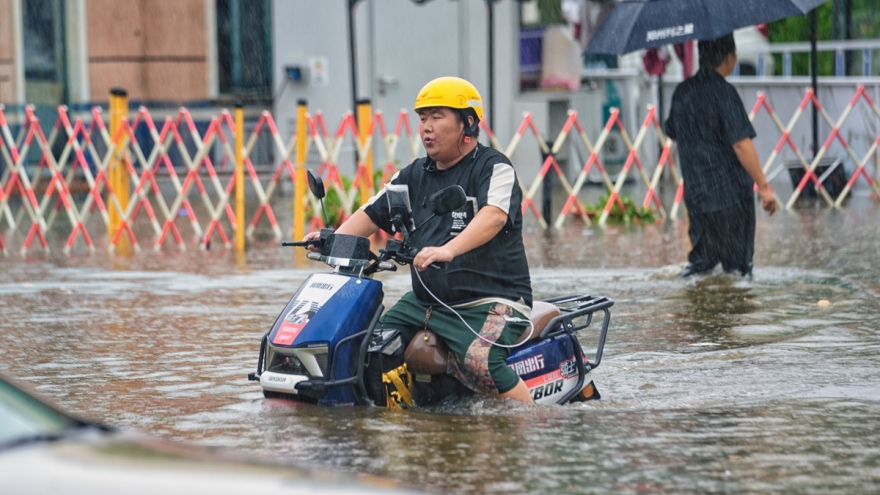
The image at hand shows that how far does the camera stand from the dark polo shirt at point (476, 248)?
19.8ft

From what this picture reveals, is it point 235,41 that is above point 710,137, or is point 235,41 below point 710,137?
above

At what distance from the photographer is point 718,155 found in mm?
10383

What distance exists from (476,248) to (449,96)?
67cm

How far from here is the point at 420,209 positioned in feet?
20.3

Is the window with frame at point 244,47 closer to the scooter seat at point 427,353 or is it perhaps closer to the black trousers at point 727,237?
the black trousers at point 727,237

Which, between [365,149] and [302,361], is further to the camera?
[365,149]

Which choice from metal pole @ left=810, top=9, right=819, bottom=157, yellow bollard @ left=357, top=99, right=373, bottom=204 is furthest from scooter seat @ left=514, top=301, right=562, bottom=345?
metal pole @ left=810, top=9, right=819, bottom=157

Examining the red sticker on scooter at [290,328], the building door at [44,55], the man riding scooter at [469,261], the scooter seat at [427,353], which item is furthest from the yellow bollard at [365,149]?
the red sticker on scooter at [290,328]

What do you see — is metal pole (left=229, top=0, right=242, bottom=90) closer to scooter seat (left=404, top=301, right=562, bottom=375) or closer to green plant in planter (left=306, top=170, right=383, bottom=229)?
green plant in planter (left=306, top=170, right=383, bottom=229)

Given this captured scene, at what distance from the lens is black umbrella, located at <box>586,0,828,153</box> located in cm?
1082

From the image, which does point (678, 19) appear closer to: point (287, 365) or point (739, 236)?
point (739, 236)

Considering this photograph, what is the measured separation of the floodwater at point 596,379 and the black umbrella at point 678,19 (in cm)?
192

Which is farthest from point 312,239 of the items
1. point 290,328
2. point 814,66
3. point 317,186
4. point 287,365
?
point 814,66

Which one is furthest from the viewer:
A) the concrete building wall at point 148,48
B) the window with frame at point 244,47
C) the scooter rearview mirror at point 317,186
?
the window with frame at point 244,47
